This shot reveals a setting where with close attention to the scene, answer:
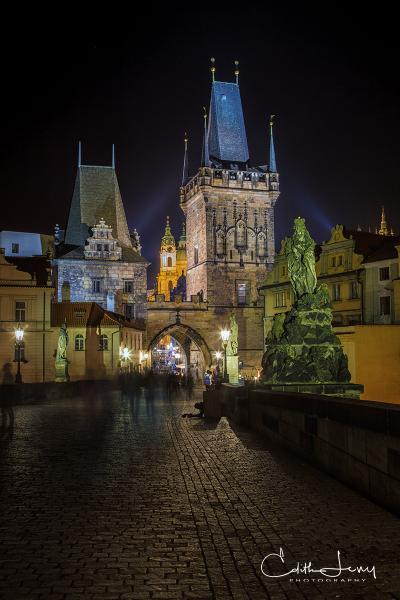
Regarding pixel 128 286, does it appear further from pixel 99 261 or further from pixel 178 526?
pixel 178 526

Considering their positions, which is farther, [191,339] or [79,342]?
[191,339]

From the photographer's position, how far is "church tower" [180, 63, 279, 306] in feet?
228

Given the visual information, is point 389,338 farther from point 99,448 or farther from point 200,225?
point 200,225

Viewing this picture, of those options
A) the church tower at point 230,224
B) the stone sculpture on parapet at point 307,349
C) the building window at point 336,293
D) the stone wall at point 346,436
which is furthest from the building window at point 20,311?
the stone wall at point 346,436

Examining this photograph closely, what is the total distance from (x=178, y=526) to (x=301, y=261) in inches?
480

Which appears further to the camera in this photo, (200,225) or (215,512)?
(200,225)

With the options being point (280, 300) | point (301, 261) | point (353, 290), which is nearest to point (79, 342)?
point (280, 300)

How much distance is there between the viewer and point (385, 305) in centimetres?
4400

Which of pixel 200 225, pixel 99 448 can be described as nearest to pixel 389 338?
pixel 99 448

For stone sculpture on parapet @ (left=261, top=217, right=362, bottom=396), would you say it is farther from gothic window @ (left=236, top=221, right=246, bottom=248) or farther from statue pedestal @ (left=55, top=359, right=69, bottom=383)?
gothic window @ (left=236, top=221, right=246, bottom=248)

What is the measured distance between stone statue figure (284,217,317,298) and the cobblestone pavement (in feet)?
21.7

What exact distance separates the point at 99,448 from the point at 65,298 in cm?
5012

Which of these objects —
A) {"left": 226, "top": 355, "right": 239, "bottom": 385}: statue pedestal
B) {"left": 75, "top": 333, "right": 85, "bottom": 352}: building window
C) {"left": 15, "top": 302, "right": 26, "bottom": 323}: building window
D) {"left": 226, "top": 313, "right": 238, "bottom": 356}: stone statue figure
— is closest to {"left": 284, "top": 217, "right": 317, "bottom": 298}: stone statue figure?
{"left": 226, "top": 313, "right": 238, "bottom": 356}: stone statue figure

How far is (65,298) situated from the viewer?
2430 inches
